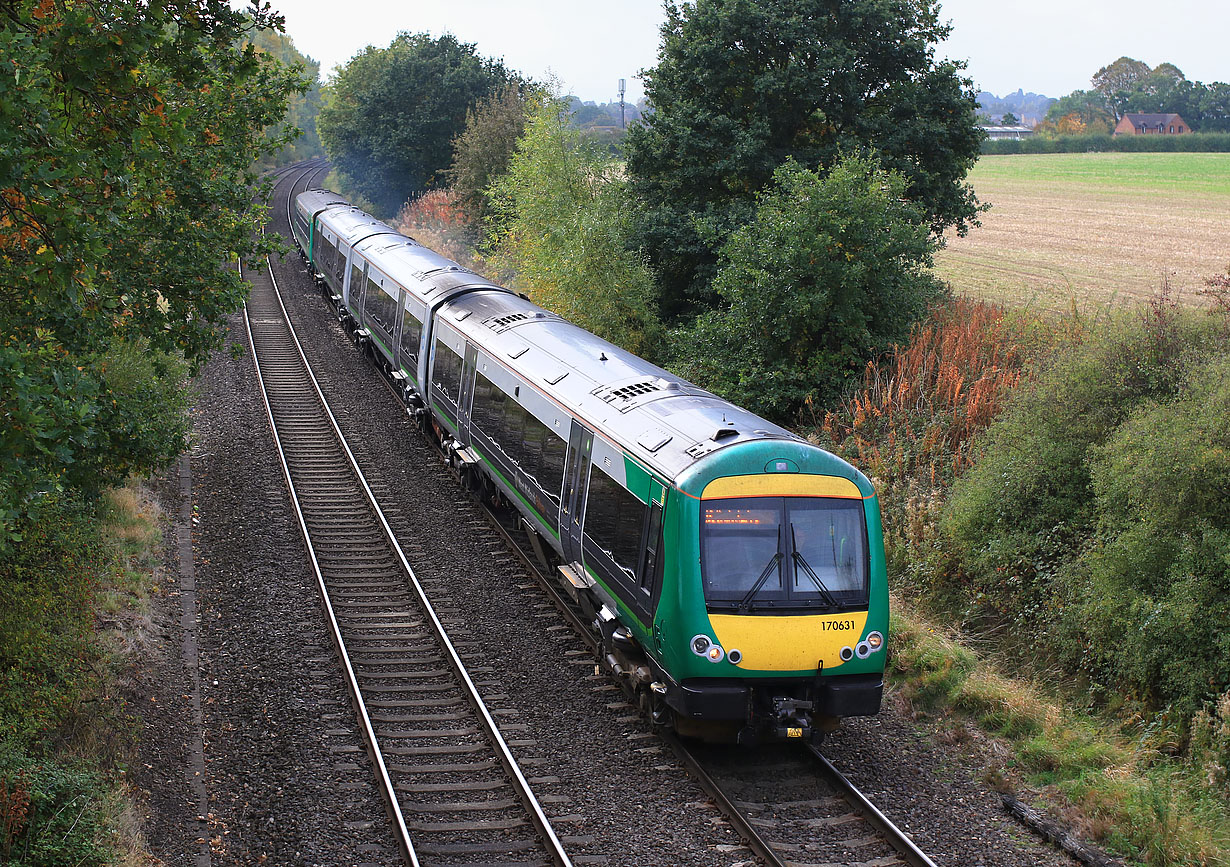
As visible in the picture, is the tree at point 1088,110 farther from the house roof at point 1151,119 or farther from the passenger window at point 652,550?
the passenger window at point 652,550

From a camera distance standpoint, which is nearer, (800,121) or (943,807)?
(943,807)

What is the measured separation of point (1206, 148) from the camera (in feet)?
259

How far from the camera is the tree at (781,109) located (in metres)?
22.6

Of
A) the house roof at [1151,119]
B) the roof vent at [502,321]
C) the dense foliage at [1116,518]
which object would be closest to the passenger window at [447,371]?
the roof vent at [502,321]

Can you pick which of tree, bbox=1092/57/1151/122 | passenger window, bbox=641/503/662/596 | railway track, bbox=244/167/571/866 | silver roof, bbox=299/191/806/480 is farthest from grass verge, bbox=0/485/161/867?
tree, bbox=1092/57/1151/122

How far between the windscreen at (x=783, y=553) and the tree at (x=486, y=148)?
3199 cm

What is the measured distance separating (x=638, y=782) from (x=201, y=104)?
36.2 feet

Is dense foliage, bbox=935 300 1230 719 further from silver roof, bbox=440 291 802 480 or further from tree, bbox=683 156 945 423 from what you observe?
tree, bbox=683 156 945 423

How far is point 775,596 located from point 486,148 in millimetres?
33933

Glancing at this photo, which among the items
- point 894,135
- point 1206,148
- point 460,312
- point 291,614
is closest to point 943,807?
point 291,614

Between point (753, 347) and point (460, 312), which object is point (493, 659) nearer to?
point (460, 312)

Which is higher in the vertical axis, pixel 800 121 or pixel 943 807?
pixel 800 121

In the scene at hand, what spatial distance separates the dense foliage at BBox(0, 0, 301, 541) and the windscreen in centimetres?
488

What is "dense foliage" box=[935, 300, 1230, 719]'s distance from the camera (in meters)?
9.59
